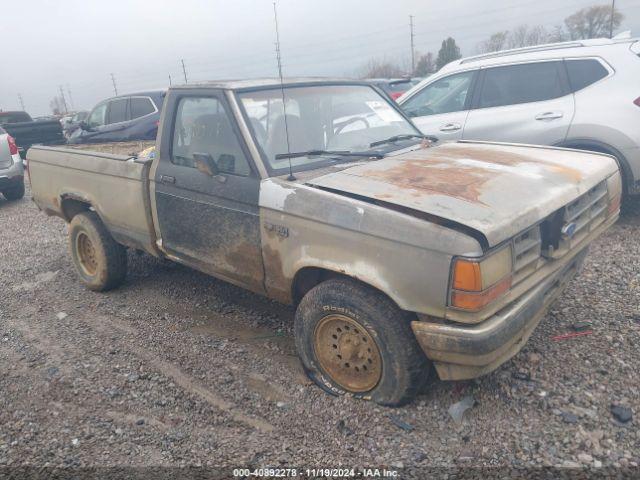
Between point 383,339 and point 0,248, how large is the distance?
6193 mm

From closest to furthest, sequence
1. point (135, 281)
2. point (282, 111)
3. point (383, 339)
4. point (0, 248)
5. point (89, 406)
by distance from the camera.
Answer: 1. point (383, 339)
2. point (89, 406)
3. point (282, 111)
4. point (135, 281)
5. point (0, 248)

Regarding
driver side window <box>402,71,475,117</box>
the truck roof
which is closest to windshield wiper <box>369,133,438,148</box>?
the truck roof

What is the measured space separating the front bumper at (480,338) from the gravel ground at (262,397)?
39 cm

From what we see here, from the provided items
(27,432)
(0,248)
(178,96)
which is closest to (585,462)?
(27,432)

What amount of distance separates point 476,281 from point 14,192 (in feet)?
33.3

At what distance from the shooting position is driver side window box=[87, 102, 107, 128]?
11102 mm

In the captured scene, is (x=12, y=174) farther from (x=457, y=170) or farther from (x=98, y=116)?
(x=457, y=170)

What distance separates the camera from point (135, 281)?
5.19 m

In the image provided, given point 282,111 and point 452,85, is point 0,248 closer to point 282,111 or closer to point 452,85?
point 282,111

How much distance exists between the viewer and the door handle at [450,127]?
6.15m

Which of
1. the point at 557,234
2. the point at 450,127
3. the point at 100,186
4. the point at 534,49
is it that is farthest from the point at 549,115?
the point at 100,186

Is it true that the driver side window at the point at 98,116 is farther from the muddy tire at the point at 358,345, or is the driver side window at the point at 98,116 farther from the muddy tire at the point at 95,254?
the muddy tire at the point at 358,345

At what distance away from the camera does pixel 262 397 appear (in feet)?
10.5

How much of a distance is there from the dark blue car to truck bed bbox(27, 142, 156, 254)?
4837 millimetres
